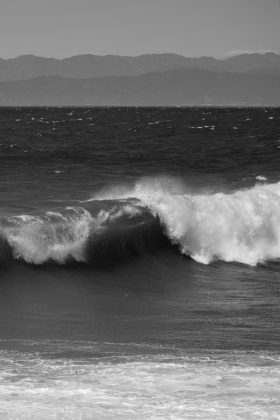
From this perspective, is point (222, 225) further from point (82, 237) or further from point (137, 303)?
point (137, 303)

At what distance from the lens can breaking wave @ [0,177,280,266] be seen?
15531 millimetres

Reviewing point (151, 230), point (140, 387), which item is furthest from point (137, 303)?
point (140, 387)

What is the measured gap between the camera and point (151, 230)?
60.9ft

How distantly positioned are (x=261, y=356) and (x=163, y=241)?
9.37 metres

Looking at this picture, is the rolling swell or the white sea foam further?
the white sea foam

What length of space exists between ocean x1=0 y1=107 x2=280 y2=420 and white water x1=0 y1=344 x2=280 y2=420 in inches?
0.5

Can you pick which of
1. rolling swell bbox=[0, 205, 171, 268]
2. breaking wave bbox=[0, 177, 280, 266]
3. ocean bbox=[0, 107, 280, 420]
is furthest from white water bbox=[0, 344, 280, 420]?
breaking wave bbox=[0, 177, 280, 266]

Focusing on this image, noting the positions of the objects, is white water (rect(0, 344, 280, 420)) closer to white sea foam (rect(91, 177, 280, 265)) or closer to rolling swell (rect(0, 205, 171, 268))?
rolling swell (rect(0, 205, 171, 268))

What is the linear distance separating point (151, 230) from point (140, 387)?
427 inches

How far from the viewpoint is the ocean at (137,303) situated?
7.53m

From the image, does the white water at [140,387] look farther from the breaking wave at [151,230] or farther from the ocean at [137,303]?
the breaking wave at [151,230]

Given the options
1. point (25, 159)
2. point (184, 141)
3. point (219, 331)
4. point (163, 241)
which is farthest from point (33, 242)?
point (184, 141)

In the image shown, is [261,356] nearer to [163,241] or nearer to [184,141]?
[163,241]

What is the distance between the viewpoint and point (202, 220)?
19.5 meters
